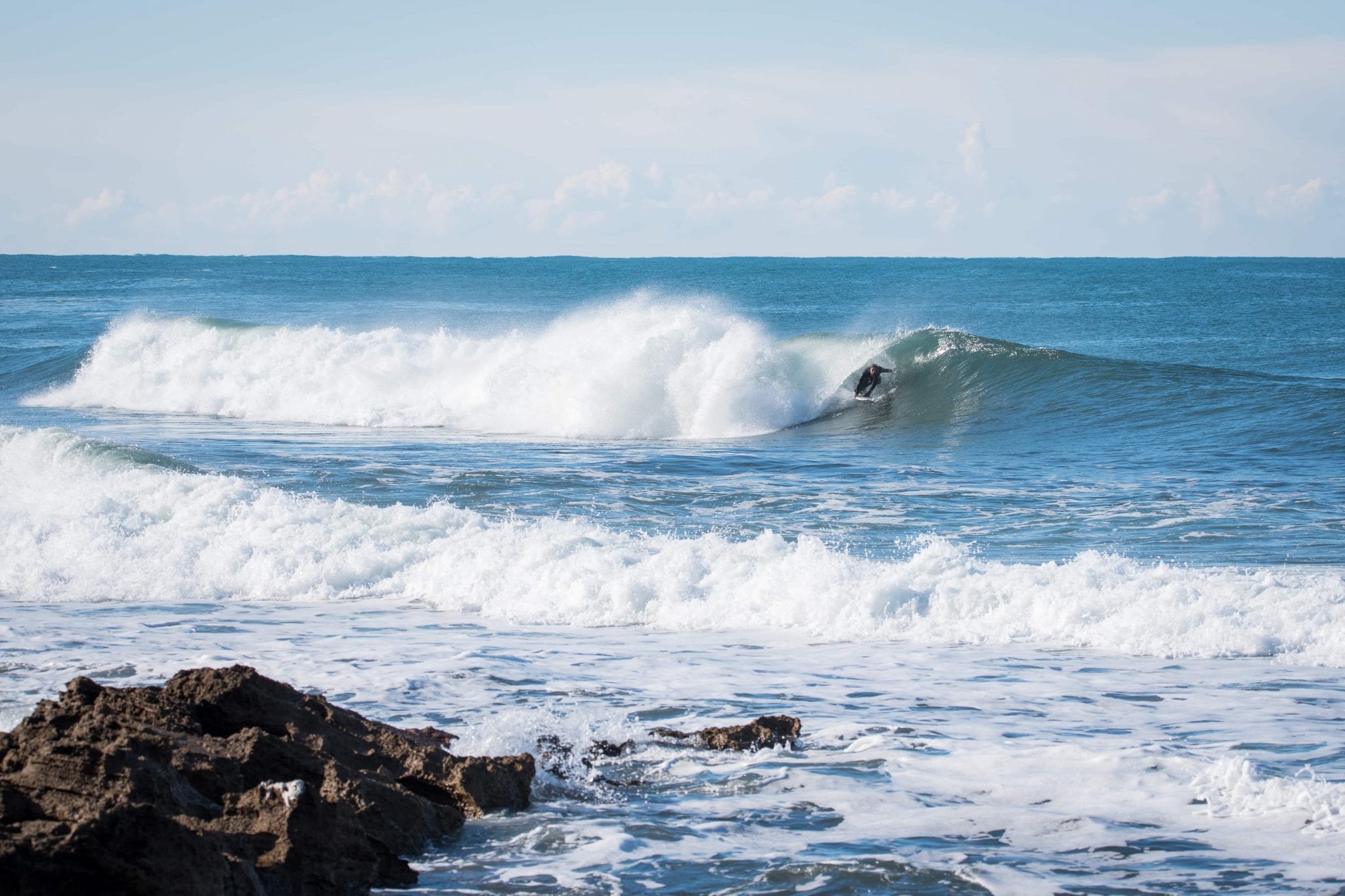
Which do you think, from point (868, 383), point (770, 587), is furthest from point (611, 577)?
point (868, 383)

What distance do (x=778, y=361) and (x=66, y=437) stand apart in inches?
471

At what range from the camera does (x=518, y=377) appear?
22688 mm

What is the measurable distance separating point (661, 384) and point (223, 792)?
17.2m

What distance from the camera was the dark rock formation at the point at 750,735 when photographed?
5.92 m

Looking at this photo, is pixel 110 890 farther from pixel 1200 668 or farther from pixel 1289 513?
pixel 1289 513

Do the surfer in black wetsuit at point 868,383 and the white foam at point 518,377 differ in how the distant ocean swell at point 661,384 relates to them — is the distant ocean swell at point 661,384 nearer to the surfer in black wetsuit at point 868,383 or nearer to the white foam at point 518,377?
the white foam at point 518,377

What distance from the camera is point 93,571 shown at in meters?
10.6

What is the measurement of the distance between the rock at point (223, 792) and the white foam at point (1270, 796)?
3.03m

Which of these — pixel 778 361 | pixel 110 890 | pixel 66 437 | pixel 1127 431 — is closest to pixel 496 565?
pixel 110 890

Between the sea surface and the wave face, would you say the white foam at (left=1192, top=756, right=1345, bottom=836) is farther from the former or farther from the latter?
the wave face

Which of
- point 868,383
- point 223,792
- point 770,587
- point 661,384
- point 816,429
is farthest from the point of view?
point 868,383

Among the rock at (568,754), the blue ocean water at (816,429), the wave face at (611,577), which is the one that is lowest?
the rock at (568,754)

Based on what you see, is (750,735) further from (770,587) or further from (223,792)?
(770,587)

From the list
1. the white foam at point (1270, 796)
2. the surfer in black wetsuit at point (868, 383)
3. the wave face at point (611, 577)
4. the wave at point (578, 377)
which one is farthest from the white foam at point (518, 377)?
the white foam at point (1270, 796)
